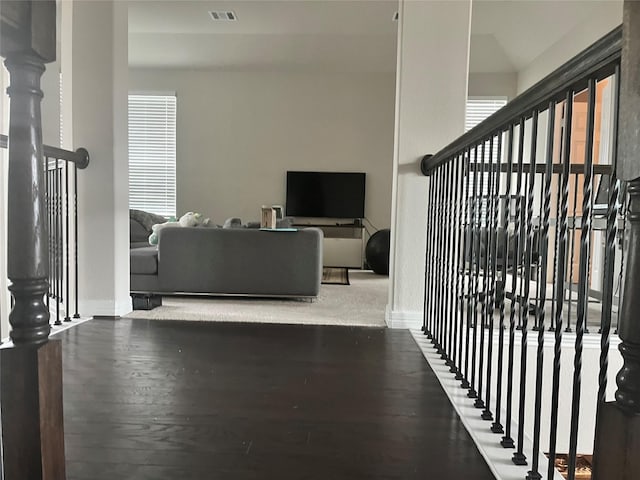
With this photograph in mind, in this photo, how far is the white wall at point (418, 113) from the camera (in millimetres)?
2795

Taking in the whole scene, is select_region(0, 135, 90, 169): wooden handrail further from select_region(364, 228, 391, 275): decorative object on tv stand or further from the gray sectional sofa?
select_region(364, 228, 391, 275): decorative object on tv stand

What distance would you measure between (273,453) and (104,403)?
0.67 metres

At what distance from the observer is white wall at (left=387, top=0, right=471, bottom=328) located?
9.17 feet

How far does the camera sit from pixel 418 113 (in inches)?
112

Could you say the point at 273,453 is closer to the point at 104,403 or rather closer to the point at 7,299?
the point at 104,403

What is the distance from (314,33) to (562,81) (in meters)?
5.80

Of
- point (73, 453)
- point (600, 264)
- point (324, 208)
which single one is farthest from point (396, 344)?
point (324, 208)

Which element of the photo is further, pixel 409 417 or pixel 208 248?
pixel 208 248

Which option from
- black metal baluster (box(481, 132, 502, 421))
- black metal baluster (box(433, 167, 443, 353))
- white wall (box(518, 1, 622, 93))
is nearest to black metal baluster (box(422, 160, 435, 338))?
black metal baluster (box(433, 167, 443, 353))

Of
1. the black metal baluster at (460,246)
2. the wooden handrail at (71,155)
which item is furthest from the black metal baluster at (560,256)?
the wooden handrail at (71,155)

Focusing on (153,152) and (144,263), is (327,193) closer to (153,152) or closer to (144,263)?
(153,152)

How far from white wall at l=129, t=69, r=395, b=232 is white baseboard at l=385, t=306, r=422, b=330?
437 cm

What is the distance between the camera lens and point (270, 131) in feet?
23.4

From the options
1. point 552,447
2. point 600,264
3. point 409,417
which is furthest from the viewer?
point 600,264
